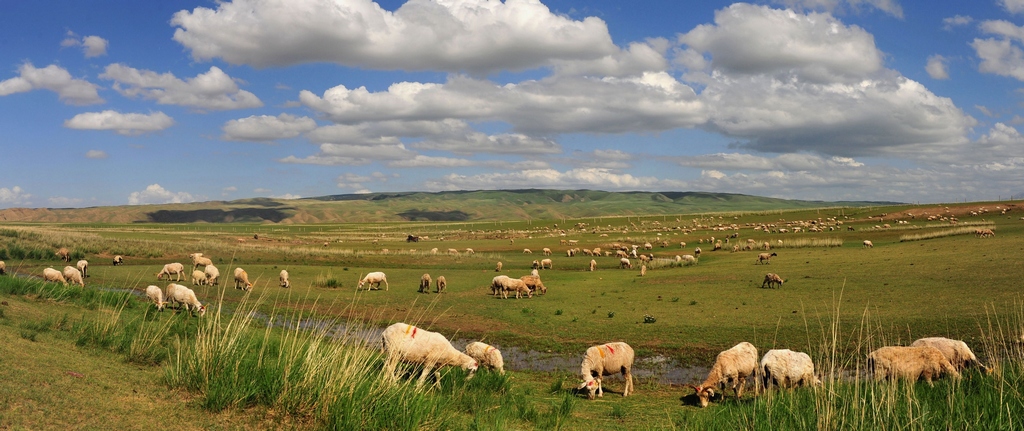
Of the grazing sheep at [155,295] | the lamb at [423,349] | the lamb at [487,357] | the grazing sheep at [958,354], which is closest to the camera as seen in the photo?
the lamb at [423,349]

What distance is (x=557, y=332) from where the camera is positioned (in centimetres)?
2052

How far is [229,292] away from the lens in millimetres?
29828

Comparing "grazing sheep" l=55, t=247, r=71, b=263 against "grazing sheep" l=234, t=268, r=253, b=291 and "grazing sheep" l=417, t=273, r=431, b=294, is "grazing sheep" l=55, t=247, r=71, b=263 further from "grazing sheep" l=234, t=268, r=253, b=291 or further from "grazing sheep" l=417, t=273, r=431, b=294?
"grazing sheep" l=417, t=273, r=431, b=294

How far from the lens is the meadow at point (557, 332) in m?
7.78

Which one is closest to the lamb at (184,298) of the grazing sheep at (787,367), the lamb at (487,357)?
the lamb at (487,357)

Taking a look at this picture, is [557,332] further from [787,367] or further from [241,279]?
[241,279]

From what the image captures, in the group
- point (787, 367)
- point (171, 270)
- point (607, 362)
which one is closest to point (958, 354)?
point (787, 367)

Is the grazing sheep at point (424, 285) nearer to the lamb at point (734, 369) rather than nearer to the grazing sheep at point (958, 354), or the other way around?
the lamb at point (734, 369)

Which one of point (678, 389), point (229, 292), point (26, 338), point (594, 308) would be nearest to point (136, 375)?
point (26, 338)

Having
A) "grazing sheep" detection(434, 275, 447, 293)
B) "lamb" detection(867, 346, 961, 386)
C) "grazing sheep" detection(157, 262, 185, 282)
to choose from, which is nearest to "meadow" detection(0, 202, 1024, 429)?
"lamb" detection(867, 346, 961, 386)

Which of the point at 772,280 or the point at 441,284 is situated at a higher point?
the point at 772,280

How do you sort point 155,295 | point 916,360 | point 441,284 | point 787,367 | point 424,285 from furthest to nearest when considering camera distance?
point 424,285 → point 441,284 → point 155,295 → point 787,367 → point 916,360

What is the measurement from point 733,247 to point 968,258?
2469 cm

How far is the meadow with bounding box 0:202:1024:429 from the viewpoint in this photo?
7.78m
